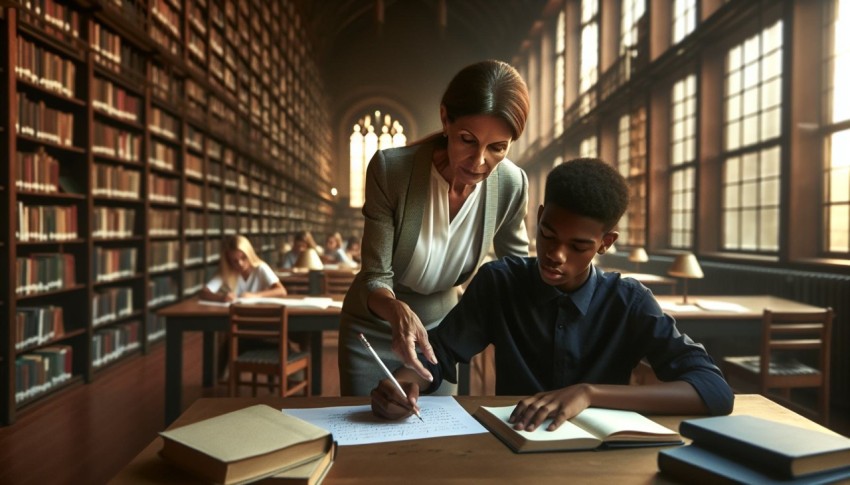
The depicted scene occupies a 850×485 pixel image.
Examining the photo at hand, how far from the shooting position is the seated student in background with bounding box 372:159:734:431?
4.08ft

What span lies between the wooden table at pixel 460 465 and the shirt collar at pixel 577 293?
0.46m

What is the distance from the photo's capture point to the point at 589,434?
3.43ft

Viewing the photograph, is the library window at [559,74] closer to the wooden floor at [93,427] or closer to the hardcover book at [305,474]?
the wooden floor at [93,427]

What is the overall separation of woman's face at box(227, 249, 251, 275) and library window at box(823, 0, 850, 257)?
4.11 metres

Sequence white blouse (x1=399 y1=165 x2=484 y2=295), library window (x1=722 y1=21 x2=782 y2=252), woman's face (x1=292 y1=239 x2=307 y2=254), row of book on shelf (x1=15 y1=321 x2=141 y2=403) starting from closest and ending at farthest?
white blouse (x1=399 y1=165 x2=484 y2=295)
row of book on shelf (x1=15 y1=321 x2=141 y2=403)
library window (x1=722 y1=21 x2=782 y2=252)
woman's face (x1=292 y1=239 x2=307 y2=254)

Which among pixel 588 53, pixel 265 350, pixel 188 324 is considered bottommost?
pixel 265 350

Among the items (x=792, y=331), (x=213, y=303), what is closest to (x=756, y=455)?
(x=792, y=331)

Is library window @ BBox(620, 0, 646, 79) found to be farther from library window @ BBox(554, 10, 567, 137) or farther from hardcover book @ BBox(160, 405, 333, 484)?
hardcover book @ BBox(160, 405, 333, 484)

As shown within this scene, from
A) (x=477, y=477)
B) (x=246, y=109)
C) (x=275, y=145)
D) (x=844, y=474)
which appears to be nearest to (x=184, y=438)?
(x=477, y=477)

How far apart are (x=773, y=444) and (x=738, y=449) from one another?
0.04 metres

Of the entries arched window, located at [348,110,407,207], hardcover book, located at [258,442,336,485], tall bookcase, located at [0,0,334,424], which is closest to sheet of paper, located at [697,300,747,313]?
hardcover book, located at [258,442,336,485]

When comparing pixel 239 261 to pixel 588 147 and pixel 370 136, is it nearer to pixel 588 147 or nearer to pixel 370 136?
pixel 588 147

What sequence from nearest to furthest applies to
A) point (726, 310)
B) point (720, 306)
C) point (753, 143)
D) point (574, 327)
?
1. point (574, 327)
2. point (726, 310)
3. point (720, 306)
4. point (753, 143)

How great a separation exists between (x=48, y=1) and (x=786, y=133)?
5234 mm
